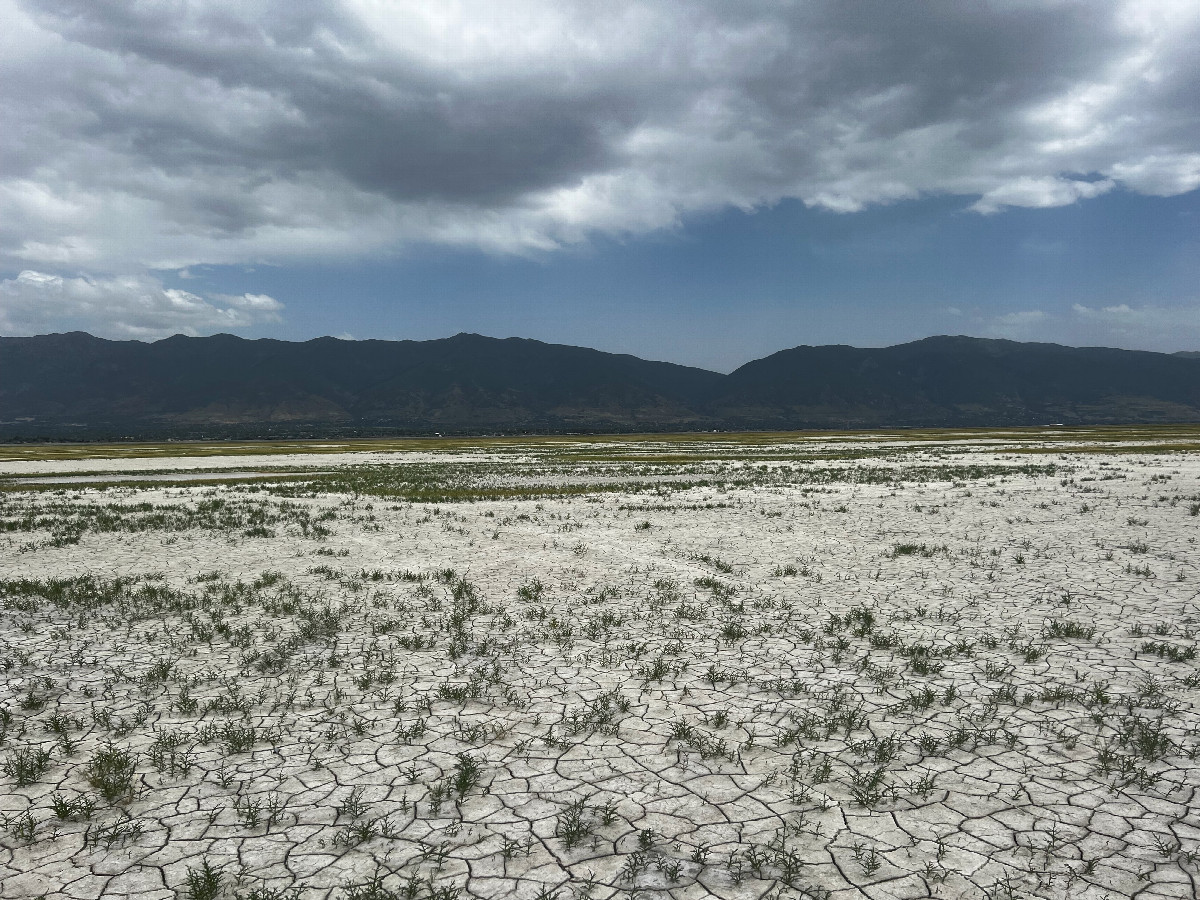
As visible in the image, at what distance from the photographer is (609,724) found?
7844mm

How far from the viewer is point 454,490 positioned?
39719 millimetres

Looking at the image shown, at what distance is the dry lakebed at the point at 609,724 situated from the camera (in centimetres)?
530

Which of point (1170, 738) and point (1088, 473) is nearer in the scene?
point (1170, 738)

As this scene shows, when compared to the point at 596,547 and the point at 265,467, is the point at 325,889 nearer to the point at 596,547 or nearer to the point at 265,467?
the point at 596,547

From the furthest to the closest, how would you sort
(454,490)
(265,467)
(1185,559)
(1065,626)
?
(265,467), (454,490), (1185,559), (1065,626)

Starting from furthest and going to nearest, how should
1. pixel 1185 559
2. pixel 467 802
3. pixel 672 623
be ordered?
pixel 1185 559, pixel 672 623, pixel 467 802

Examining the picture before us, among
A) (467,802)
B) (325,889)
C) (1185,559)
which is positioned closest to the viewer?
(325,889)

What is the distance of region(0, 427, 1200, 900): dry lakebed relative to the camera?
5301 mm

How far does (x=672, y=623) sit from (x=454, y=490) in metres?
29.4

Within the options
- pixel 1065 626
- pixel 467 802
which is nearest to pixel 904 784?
pixel 467 802

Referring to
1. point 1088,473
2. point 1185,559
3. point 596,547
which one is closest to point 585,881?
point 596,547

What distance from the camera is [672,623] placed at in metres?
12.1

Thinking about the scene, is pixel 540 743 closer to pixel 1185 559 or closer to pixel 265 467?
pixel 1185 559

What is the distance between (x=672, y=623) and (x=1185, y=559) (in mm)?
13755
